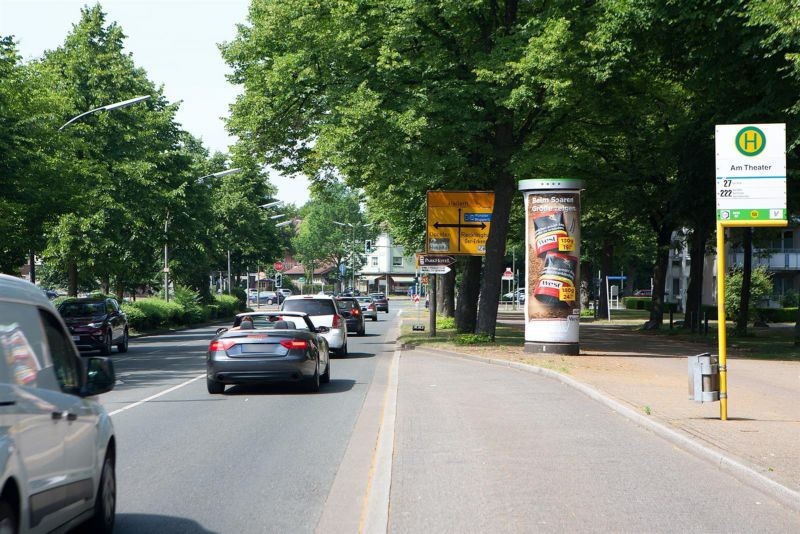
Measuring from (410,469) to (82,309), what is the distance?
23.0 meters

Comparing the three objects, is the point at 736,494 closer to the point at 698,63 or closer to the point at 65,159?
the point at 698,63

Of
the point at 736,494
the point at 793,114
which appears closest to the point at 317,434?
the point at 736,494

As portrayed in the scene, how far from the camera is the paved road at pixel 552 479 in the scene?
281 inches

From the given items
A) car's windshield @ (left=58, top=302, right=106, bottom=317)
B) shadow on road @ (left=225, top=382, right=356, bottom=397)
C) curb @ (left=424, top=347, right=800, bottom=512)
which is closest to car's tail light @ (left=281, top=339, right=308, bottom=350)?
shadow on road @ (left=225, top=382, right=356, bottom=397)

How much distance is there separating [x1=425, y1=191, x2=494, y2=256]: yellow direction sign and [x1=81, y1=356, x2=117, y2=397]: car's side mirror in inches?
1066

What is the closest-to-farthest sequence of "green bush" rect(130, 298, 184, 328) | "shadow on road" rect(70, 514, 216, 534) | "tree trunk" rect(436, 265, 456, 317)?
A: 1. "shadow on road" rect(70, 514, 216, 534)
2. "green bush" rect(130, 298, 184, 328)
3. "tree trunk" rect(436, 265, 456, 317)

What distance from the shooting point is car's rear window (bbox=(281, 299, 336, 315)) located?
2738cm

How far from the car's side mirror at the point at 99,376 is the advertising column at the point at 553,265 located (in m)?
20.2

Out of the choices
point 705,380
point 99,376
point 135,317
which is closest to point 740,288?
point 135,317

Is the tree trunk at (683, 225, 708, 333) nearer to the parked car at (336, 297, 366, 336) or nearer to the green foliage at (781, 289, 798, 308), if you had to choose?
the parked car at (336, 297, 366, 336)

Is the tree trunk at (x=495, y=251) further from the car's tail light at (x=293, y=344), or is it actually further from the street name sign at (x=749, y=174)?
the street name sign at (x=749, y=174)

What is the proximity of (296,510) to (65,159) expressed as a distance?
27705 mm

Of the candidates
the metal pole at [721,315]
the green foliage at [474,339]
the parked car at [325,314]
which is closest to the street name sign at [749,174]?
the metal pole at [721,315]

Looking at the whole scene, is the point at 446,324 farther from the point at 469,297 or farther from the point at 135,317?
the point at 135,317
